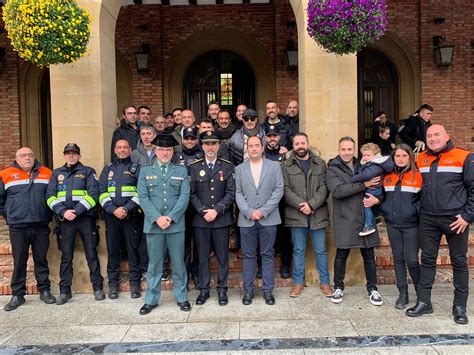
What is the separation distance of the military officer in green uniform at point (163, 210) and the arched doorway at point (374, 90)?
7.10 m

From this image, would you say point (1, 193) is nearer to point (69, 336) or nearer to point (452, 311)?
point (69, 336)

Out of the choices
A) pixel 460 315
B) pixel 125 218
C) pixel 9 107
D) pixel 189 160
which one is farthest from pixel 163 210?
pixel 9 107

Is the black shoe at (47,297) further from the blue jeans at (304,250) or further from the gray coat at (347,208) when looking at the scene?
the gray coat at (347,208)

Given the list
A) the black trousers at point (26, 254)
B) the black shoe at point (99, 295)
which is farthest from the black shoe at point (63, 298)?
the black shoe at point (99, 295)

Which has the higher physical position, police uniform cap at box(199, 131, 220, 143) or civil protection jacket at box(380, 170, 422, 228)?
police uniform cap at box(199, 131, 220, 143)

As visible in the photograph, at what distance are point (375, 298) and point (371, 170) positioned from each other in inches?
57.9

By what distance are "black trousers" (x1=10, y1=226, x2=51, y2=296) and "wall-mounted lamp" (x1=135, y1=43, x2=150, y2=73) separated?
576 cm

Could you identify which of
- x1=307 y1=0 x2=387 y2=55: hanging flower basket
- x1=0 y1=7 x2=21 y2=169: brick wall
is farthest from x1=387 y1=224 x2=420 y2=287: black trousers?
x1=0 y1=7 x2=21 y2=169: brick wall

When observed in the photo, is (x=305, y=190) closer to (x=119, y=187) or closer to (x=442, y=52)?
(x=119, y=187)

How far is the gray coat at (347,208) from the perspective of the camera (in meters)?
4.77

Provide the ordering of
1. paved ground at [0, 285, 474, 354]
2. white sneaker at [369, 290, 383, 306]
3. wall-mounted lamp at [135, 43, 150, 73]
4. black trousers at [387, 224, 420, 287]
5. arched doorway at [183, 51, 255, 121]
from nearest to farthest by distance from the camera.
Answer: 1. paved ground at [0, 285, 474, 354]
2. black trousers at [387, 224, 420, 287]
3. white sneaker at [369, 290, 383, 306]
4. wall-mounted lamp at [135, 43, 150, 73]
5. arched doorway at [183, 51, 255, 121]

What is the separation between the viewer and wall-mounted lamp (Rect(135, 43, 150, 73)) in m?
9.87

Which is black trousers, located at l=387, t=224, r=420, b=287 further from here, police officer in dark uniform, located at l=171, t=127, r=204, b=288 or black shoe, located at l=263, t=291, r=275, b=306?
police officer in dark uniform, located at l=171, t=127, r=204, b=288

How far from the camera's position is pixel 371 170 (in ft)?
15.3
